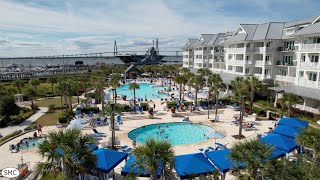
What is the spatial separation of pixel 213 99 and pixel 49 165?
33700 mm

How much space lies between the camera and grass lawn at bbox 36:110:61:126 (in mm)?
31719

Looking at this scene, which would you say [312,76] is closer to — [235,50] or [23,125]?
[235,50]

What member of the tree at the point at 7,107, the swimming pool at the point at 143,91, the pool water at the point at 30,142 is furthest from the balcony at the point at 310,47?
the tree at the point at 7,107

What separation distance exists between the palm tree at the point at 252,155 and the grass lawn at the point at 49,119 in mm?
25995

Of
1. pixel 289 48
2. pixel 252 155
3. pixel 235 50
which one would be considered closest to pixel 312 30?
pixel 289 48

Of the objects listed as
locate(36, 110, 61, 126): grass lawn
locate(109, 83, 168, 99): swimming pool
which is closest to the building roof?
locate(109, 83, 168, 99): swimming pool

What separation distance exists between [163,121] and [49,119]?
51.3ft

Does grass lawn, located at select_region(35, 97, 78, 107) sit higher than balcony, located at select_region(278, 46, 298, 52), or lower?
lower

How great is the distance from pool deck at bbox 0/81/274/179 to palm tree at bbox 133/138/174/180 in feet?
23.4

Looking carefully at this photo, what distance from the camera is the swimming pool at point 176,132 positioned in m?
26.8

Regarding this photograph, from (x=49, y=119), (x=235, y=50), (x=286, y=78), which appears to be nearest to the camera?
(x=49, y=119)

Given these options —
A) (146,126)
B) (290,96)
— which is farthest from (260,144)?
(146,126)

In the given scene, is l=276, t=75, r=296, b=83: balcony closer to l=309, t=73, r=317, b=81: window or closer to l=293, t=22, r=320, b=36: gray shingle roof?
l=309, t=73, r=317, b=81: window

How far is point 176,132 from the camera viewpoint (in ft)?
97.0
